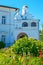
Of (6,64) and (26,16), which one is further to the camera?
(26,16)

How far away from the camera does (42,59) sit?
22.2ft

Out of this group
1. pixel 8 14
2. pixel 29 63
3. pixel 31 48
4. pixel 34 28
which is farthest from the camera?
pixel 34 28

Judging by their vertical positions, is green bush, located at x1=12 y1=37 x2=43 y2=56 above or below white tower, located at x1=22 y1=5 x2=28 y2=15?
below

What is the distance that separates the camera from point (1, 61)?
7.42m

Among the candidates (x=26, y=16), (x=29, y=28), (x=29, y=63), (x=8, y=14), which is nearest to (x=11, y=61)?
(x=29, y=63)

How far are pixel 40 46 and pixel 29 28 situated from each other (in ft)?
79.4

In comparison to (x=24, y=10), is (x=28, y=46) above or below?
below

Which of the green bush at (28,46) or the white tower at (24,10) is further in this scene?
the white tower at (24,10)

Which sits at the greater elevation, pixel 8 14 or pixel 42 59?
pixel 8 14

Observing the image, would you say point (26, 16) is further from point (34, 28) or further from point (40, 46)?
point (40, 46)

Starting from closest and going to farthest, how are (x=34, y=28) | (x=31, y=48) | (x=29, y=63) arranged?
(x=29, y=63), (x=31, y=48), (x=34, y=28)

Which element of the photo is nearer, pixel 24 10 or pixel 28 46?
pixel 28 46

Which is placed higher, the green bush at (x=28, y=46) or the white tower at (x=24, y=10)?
the white tower at (x=24, y=10)

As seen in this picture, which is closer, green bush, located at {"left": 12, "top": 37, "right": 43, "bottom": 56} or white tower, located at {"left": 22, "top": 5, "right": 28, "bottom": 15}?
green bush, located at {"left": 12, "top": 37, "right": 43, "bottom": 56}
